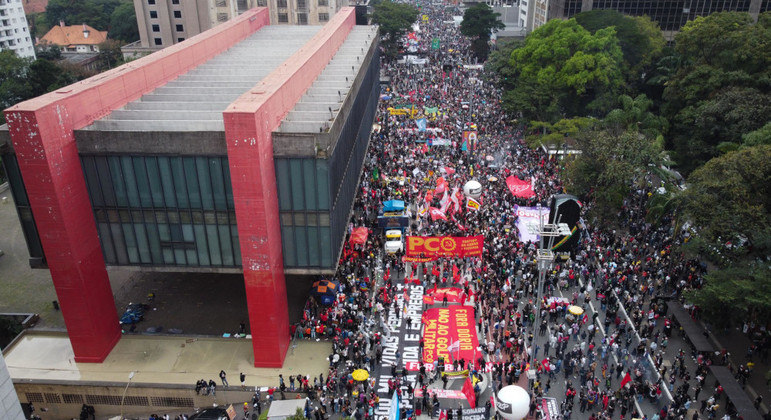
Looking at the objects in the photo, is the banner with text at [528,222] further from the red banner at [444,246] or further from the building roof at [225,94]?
the building roof at [225,94]

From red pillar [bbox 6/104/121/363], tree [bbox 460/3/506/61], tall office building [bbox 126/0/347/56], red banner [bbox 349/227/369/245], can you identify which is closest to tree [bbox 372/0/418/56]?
tall office building [bbox 126/0/347/56]

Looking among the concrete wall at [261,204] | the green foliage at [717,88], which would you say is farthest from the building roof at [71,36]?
the green foliage at [717,88]

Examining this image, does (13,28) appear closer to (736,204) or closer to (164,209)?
(164,209)

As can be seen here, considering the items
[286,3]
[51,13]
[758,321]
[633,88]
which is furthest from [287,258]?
[51,13]

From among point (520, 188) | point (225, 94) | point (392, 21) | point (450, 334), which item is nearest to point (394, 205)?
point (520, 188)

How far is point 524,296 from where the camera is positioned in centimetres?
3575

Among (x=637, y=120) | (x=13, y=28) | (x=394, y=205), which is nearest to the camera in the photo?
(x=394, y=205)

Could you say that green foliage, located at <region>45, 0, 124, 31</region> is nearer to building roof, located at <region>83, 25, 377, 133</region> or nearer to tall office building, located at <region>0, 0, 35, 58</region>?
tall office building, located at <region>0, 0, 35, 58</region>

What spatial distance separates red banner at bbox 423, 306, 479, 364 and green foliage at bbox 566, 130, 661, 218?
1539 cm

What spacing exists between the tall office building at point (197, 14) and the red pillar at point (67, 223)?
200ft

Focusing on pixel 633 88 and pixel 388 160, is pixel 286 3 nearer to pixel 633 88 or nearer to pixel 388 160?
pixel 388 160

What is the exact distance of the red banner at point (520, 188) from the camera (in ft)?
149

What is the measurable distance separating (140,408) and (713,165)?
3580cm

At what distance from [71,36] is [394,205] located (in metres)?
102
